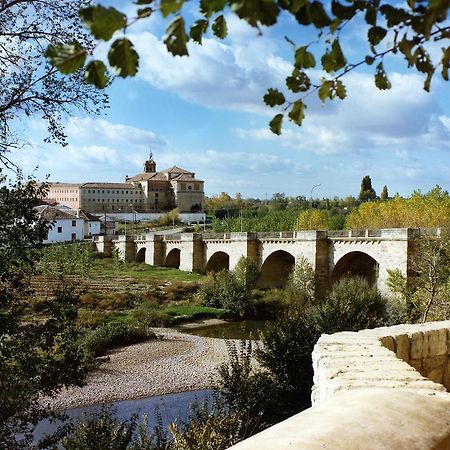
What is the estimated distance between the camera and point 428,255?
23500 mm

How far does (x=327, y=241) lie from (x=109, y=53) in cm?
3478

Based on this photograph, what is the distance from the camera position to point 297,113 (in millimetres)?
1913

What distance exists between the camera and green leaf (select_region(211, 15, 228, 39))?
1877 millimetres

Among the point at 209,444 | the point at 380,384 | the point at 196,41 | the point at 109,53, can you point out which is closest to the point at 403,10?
the point at 196,41

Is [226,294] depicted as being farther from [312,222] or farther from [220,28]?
[220,28]

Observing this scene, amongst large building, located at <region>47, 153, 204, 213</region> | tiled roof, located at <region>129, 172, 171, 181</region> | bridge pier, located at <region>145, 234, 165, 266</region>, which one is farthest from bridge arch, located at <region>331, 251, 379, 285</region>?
tiled roof, located at <region>129, 172, 171, 181</region>

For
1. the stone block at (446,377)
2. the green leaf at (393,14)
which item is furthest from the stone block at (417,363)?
the green leaf at (393,14)

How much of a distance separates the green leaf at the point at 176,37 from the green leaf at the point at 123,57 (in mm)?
92

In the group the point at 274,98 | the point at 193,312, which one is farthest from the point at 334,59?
the point at 193,312

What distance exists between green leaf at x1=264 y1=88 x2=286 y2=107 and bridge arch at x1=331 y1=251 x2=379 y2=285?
33121mm

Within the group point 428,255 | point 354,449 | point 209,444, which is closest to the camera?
point 354,449

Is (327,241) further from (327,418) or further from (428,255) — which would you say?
(327,418)

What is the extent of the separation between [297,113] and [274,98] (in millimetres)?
105

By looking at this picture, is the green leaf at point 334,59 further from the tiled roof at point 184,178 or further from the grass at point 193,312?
the tiled roof at point 184,178
